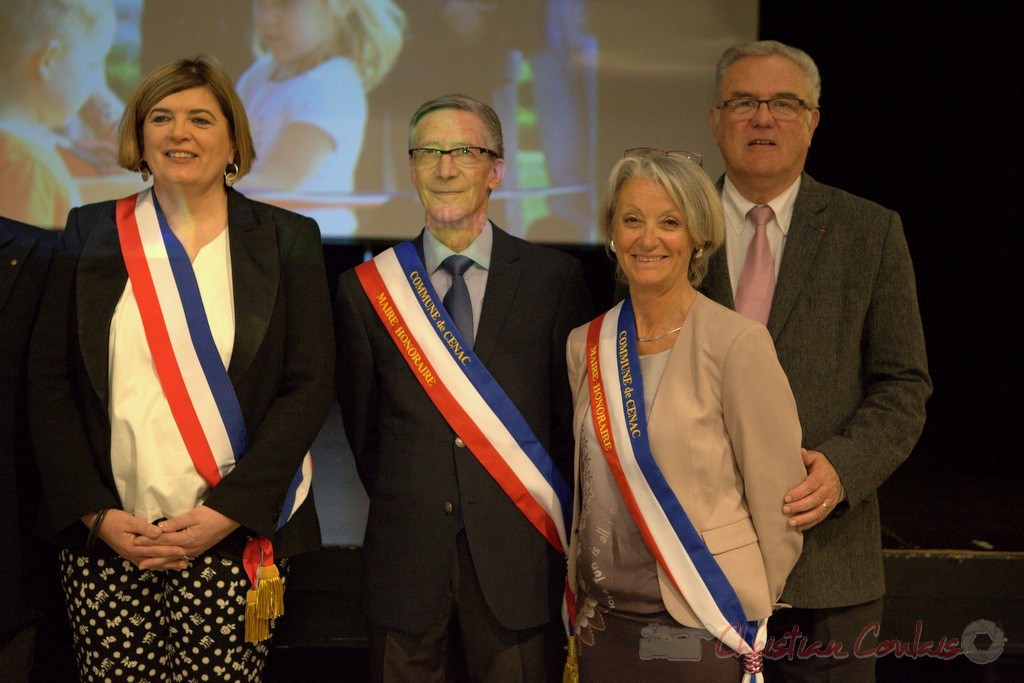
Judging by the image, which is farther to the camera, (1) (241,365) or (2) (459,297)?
(2) (459,297)

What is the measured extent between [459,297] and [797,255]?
2.24 feet

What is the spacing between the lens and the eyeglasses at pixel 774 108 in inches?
80.7

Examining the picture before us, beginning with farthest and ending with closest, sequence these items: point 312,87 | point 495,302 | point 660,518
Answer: point 312,87 → point 495,302 → point 660,518

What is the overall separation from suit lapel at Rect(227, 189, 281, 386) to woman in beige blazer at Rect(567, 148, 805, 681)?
2.07 feet

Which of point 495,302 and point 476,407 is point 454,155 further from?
point 476,407

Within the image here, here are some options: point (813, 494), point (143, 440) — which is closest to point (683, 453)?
point (813, 494)

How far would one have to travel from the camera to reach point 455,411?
1.93 metres

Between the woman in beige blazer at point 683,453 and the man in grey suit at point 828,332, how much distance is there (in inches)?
9.6

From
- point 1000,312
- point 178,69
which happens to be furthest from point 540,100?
point 178,69

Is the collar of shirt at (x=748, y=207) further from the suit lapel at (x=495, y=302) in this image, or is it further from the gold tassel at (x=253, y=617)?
the gold tassel at (x=253, y=617)

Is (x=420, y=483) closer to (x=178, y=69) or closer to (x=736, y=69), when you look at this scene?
(x=178, y=69)

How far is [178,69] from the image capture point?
1879 mm

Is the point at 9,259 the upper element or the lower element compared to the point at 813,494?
upper

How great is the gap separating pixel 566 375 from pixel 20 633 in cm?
121
